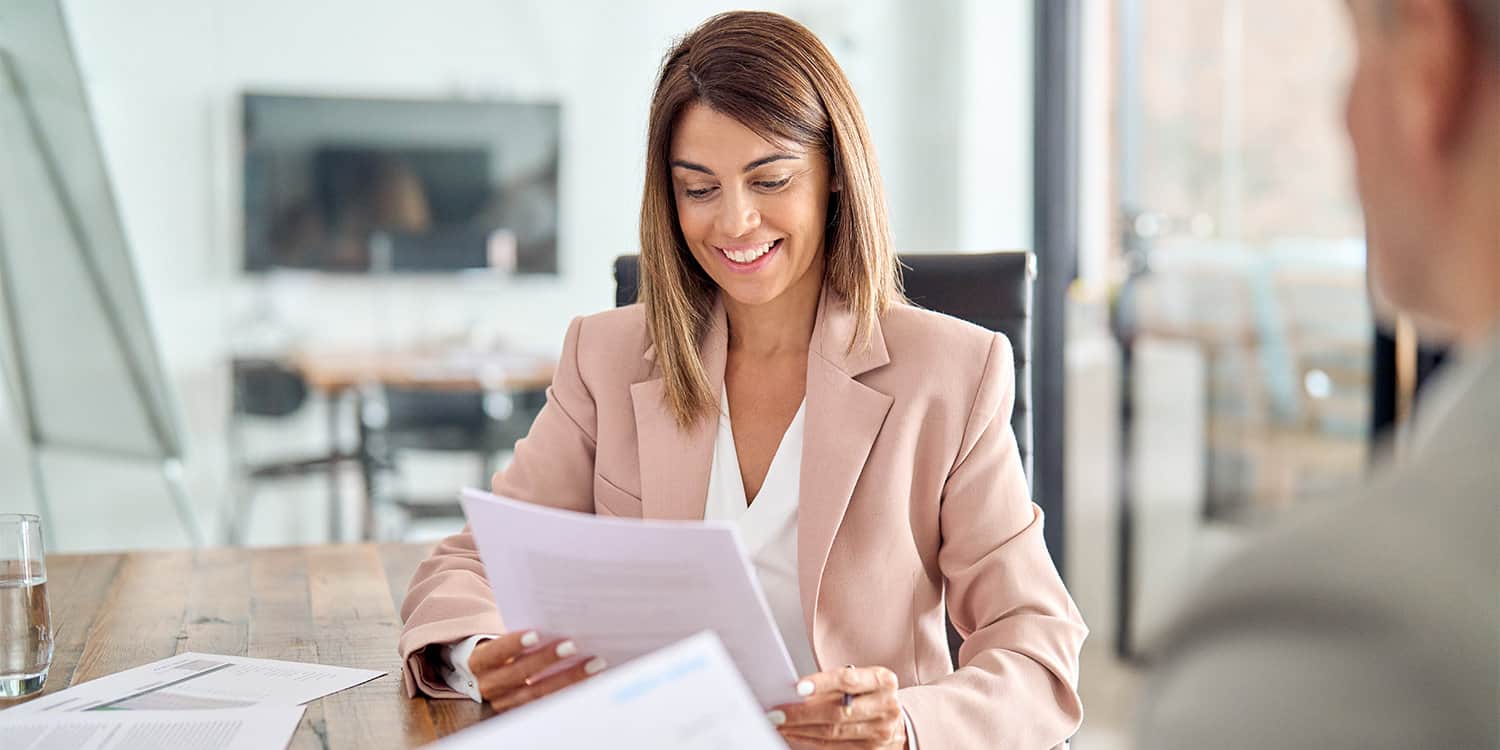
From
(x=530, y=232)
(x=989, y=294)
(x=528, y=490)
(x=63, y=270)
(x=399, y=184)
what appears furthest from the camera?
(x=530, y=232)

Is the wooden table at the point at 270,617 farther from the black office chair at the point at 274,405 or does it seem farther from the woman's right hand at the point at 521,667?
the black office chair at the point at 274,405

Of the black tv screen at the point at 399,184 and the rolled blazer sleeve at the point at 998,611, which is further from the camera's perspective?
the black tv screen at the point at 399,184

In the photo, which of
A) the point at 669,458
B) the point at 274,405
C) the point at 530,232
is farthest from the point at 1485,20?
the point at 530,232

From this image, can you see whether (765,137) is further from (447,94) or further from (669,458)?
(447,94)

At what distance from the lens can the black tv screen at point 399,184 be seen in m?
4.78

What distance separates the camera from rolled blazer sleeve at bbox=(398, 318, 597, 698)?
1308 millimetres

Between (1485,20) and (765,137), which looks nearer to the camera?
(1485,20)

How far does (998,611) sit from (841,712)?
0.95ft

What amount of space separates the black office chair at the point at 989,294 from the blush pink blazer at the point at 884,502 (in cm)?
17

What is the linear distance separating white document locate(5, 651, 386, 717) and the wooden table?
25mm

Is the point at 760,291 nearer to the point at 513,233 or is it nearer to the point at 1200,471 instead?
the point at 1200,471

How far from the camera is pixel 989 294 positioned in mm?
1720

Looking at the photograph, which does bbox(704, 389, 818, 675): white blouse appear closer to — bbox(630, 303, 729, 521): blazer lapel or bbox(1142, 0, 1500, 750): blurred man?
bbox(630, 303, 729, 521): blazer lapel

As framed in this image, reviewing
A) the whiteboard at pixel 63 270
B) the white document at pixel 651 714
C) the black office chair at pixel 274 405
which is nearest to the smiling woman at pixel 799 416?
the white document at pixel 651 714
